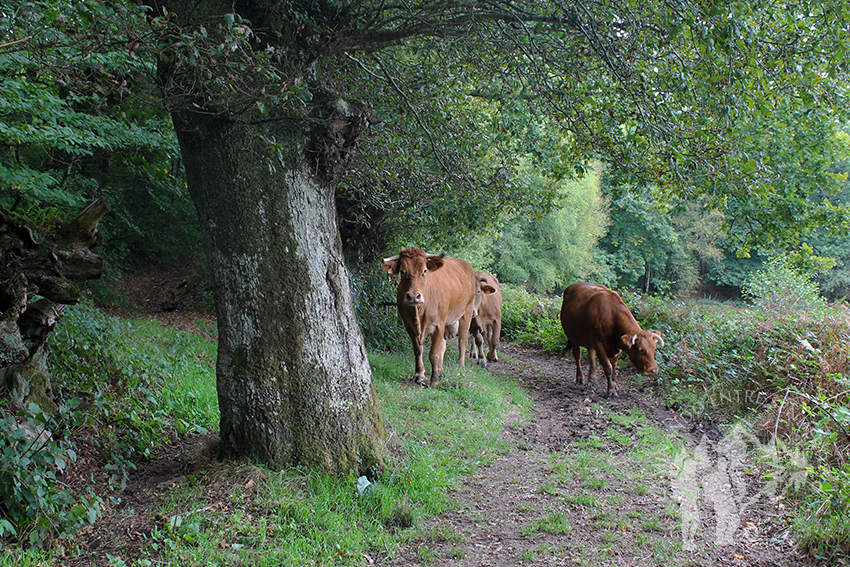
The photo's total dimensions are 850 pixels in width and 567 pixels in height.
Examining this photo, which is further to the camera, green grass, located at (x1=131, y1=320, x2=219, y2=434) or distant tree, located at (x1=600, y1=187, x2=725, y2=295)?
distant tree, located at (x1=600, y1=187, x2=725, y2=295)

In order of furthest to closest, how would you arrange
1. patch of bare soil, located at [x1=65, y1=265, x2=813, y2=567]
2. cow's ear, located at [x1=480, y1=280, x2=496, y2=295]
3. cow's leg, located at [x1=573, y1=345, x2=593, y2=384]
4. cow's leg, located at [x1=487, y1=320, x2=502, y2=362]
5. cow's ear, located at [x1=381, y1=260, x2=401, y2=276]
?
cow's leg, located at [x1=487, y1=320, x2=502, y2=362] < cow's ear, located at [x1=480, y1=280, x2=496, y2=295] < cow's leg, located at [x1=573, y1=345, x2=593, y2=384] < cow's ear, located at [x1=381, y1=260, x2=401, y2=276] < patch of bare soil, located at [x1=65, y1=265, x2=813, y2=567]

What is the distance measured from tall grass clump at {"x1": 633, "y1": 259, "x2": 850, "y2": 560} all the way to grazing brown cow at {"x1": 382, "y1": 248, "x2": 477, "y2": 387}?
3603 mm

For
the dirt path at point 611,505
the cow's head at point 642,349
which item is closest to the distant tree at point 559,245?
the cow's head at point 642,349

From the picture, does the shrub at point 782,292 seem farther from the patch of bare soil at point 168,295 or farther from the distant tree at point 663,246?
the distant tree at point 663,246

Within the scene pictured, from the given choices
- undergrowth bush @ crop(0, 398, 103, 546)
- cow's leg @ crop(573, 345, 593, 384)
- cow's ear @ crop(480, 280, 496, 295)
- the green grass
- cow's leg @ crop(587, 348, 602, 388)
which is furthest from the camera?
cow's ear @ crop(480, 280, 496, 295)

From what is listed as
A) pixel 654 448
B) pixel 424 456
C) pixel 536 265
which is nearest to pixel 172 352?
pixel 424 456

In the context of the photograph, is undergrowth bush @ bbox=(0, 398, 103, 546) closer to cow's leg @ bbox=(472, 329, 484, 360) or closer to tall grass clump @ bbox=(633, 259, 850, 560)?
tall grass clump @ bbox=(633, 259, 850, 560)

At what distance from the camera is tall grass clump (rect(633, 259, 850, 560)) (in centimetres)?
→ 443

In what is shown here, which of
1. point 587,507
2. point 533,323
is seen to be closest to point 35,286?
point 587,507

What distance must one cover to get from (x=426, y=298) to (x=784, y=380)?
4.87 meters

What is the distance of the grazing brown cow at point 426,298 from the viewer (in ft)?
27.3

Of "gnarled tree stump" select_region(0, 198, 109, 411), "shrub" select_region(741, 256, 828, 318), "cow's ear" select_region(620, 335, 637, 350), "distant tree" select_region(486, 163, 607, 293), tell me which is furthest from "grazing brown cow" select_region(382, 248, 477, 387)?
"distant tree" select_region(486, 163, 607, 293)

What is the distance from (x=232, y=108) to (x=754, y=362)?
284 inches

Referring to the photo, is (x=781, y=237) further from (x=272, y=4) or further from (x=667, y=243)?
(x=667, y=243)
